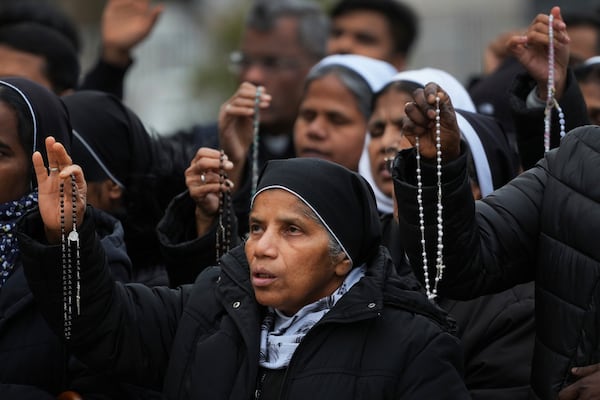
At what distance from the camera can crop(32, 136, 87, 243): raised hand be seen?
12.7ft

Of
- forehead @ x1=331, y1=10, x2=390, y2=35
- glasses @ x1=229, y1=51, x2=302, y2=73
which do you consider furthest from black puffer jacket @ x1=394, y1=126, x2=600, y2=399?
forehead @ x1=331, y1=10, x2=390, y2=35

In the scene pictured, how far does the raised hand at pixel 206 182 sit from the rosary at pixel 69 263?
84 cm

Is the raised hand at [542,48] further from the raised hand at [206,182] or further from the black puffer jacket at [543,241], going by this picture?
the raised hand at [206,182]

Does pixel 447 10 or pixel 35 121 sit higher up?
pixel 35 121

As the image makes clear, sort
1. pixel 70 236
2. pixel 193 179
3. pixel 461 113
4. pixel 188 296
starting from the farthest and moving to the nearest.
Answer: pixel 461 113, pixel 193 179, pixel 188 296, pixel 70 236

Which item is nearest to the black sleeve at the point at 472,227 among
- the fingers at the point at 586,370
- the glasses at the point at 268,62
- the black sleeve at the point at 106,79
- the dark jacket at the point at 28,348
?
the fingers at the point at 586,370

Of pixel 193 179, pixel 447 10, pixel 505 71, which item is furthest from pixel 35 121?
pixel 447 10

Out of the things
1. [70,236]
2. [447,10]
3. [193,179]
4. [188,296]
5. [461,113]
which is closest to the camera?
[70,236]

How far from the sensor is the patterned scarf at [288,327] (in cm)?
392

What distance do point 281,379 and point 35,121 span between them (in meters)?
1.24

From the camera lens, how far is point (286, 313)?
4051 millimetres

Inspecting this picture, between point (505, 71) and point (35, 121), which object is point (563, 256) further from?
point (505, 71)

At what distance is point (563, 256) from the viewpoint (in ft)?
12.8

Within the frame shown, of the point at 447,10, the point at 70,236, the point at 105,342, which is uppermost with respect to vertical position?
the point at 70,236
